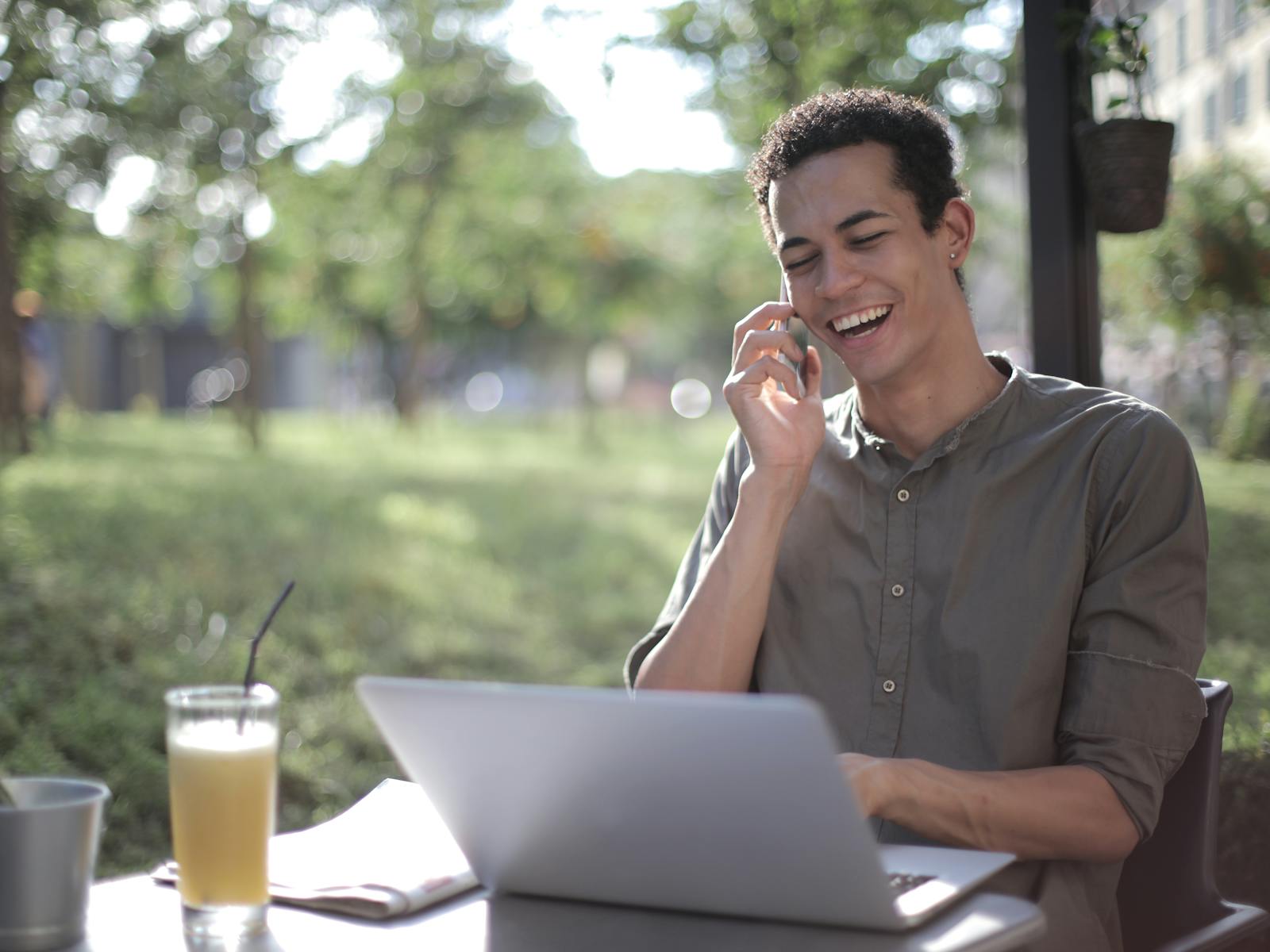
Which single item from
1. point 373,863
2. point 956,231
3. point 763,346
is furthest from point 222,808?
point 956,231

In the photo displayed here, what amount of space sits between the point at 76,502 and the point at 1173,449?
5009mm

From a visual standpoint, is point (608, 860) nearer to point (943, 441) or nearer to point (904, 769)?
point (904, 769)

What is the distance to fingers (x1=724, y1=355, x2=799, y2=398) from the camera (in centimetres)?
189

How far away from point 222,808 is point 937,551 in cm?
102

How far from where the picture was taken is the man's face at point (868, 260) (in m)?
1.86

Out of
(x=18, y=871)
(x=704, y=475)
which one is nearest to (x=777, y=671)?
(x=18, y=871)

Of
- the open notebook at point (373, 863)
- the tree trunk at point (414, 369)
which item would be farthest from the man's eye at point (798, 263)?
the tree trunk at point (414, 369)

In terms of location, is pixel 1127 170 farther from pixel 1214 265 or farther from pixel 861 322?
pixel 1214 265

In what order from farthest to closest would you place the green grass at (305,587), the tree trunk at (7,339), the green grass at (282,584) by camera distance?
the tree trunk at (7,339)
the green grass at (282,584)
the green grass at (305,587)

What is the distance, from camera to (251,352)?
9219mm

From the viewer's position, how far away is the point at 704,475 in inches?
472

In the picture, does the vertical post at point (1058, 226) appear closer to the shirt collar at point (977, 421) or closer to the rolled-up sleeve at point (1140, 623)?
the shirt collar at point (977, 421)

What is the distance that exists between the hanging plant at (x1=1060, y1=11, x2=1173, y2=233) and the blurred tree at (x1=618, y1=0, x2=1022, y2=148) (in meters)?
1.48

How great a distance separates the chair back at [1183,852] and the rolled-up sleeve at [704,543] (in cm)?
66
